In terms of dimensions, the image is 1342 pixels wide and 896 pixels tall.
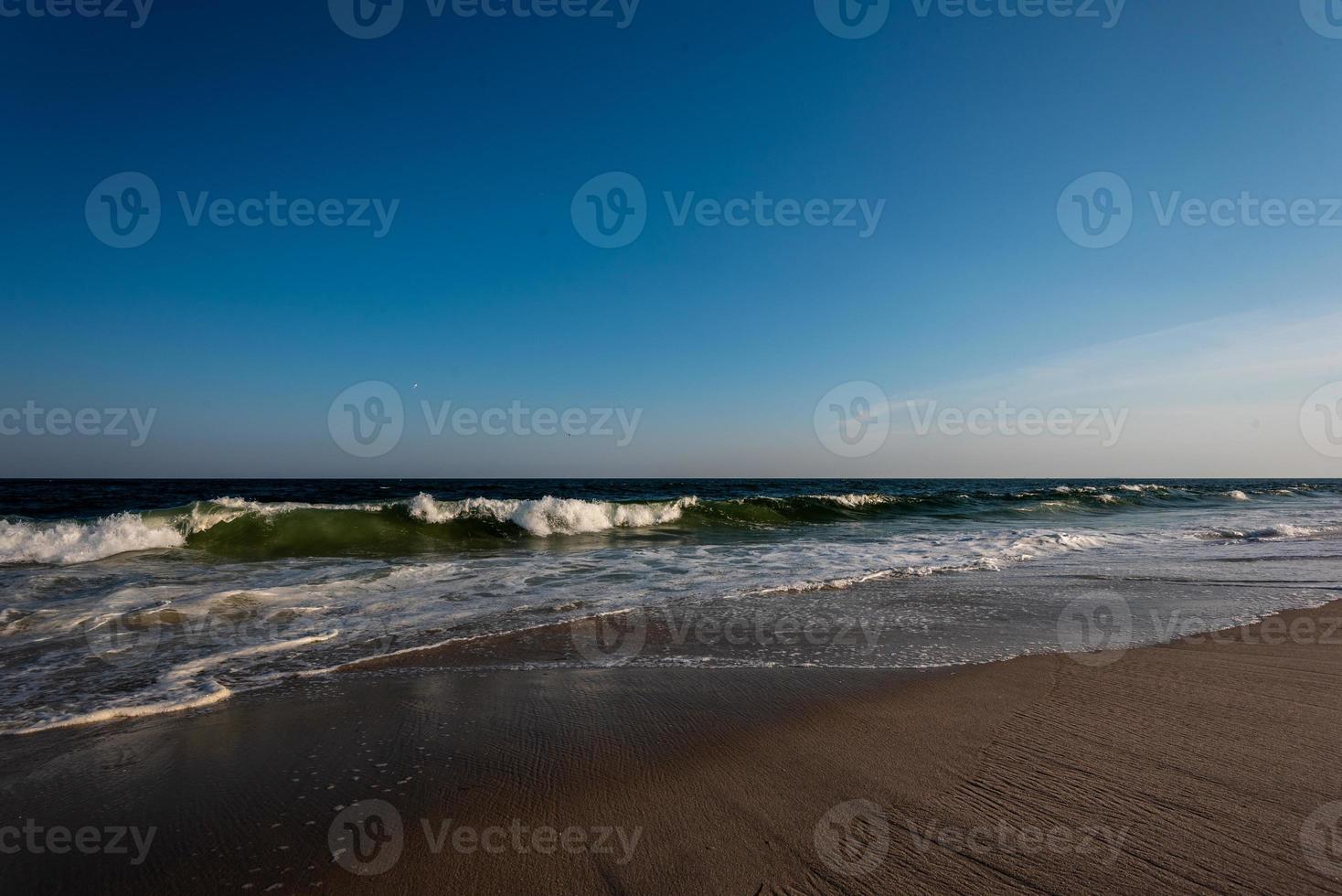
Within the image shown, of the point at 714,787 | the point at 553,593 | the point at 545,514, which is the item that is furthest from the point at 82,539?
the point at 714,787

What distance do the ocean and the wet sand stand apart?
2.89 ft

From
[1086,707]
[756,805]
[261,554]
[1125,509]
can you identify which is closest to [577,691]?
[756,805]

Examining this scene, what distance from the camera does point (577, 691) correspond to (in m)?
4.55

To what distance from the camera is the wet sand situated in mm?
2422

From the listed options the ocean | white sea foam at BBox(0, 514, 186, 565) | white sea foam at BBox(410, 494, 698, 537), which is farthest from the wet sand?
white sea foam at BBox(410, 494, 698, 537)

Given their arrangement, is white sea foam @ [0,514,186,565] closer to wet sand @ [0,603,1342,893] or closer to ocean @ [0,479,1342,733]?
ocean @ [0,479,1342,733]

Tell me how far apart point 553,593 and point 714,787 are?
563cm

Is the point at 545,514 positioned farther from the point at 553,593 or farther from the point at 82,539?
the point at 553,593

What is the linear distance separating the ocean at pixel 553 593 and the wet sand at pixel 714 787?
2.89ft

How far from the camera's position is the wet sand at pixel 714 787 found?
7.95ft

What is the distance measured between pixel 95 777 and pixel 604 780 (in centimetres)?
257

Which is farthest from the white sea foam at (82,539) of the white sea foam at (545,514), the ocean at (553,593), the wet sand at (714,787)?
the wet sand at (714,787)

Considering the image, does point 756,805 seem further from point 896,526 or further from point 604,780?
point 896,526

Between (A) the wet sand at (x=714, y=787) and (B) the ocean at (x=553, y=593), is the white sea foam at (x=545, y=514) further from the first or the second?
(A) the wet sand at (x=714, y=787)
